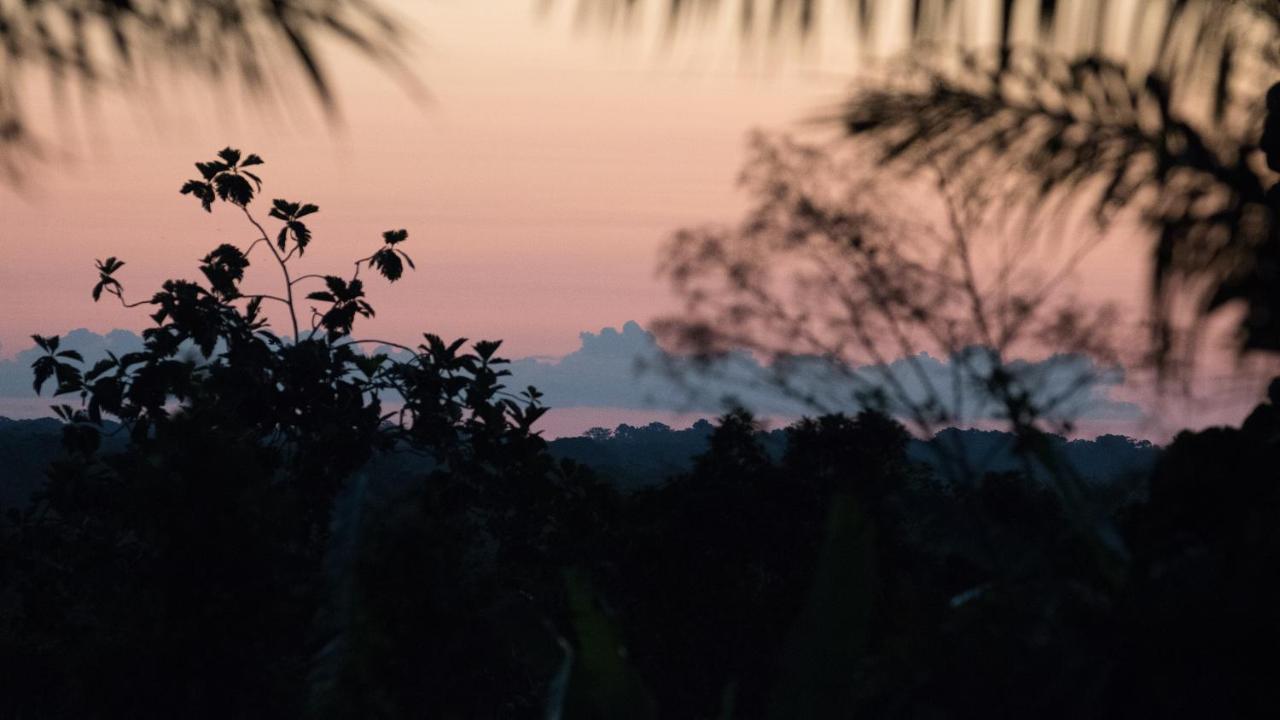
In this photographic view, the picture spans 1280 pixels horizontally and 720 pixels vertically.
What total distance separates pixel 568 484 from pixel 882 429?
9.76 feet

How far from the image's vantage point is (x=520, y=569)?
8.42 metres

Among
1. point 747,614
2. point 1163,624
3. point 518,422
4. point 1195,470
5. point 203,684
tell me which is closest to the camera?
point 1163,624

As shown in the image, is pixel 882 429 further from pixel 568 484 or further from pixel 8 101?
pixel 8 101

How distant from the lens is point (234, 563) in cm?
439

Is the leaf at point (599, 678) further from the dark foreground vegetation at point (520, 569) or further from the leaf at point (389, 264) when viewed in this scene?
the leaf at point (389, 264)

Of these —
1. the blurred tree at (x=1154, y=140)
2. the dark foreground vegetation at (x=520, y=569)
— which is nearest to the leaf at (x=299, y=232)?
the dark foreground vegetation at (x=520, y=569)

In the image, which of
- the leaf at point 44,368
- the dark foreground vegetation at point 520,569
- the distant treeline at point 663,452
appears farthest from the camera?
the leaf at point 44,368

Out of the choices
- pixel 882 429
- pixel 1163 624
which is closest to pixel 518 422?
pixel 882 429

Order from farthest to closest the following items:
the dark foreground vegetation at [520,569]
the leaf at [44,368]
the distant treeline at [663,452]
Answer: the leaf at [44,368] → the distant treeline at [663,452] → the dark foreground vegetation at [520,569]

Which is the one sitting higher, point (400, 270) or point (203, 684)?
point (400, 270)

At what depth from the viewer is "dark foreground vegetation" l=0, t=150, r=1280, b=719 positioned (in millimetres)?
2572

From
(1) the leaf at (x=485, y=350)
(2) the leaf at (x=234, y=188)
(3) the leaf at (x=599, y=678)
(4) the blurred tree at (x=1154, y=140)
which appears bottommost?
(3) the leaf at (x=599, y=678)

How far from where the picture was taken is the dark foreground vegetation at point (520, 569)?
2.57 m

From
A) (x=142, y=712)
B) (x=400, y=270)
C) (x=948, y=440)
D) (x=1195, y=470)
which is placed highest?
(x=400, y=270)
